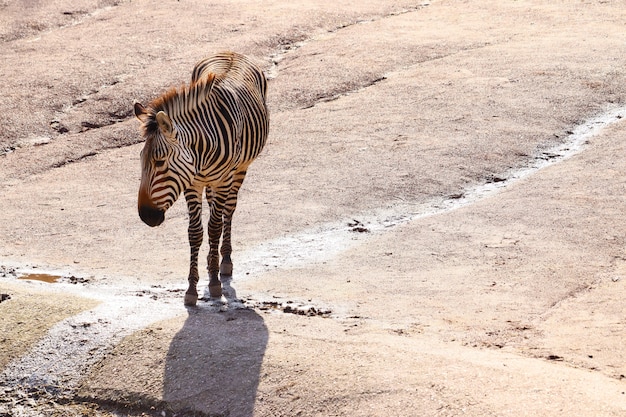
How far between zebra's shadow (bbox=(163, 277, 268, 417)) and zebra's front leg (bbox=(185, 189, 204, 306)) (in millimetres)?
499

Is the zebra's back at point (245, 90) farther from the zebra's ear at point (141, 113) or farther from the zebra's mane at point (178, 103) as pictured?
the zebra's ear at point (141, 113)

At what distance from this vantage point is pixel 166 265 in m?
9.52

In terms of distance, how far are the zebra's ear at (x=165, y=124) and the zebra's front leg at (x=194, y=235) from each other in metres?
0.74

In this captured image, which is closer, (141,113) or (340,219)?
(141,113)

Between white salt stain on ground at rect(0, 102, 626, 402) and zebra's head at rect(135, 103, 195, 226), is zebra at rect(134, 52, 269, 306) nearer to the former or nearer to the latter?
zebra's head at rect(135, 103, 195, 226)

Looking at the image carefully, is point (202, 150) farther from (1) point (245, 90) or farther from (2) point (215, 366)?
(2) point (215, 366)

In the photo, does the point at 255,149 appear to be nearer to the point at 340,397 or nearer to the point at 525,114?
the point at 340,397

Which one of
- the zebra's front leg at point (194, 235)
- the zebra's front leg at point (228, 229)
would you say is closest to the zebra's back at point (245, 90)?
the zebra's front leg at point (228, 229)

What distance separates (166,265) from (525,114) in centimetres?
655

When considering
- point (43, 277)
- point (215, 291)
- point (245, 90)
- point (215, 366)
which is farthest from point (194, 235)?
point (43, 277)

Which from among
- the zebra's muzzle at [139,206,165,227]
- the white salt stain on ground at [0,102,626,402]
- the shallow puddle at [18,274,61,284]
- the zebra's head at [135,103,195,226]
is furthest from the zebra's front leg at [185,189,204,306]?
the shallow puddle at [18,274,61,284]

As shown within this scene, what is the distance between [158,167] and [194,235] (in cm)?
94

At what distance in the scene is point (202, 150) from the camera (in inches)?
312

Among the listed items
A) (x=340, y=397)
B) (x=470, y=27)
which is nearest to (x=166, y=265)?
(x=340, y=397)
